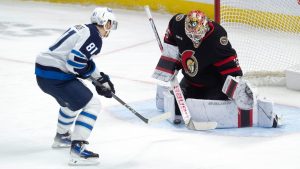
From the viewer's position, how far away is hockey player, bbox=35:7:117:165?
3.92 metres

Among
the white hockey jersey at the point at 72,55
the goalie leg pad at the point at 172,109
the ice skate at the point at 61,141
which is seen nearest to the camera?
the white hockey jersey at the point at 72,55

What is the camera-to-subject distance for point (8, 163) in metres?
3.97

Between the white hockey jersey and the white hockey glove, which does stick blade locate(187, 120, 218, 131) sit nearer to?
the white hockey glove

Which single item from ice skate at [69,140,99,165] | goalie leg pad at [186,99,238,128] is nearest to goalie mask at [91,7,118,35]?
ice skate at [69,140,99,165]

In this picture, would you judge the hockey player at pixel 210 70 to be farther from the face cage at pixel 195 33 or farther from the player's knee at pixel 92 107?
the player's knee at pixel 92 107

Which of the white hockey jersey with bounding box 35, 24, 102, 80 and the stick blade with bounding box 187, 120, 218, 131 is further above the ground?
the white hockey jersey with bounding box 35, 24, 102, 80

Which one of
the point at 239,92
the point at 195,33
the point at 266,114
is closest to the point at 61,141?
the point at 195,33

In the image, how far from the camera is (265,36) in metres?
6.12

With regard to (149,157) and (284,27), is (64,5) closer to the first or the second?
(284,27)

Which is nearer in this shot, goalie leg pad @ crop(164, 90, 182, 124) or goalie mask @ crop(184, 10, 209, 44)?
goalie mask @ crop(184, 10, 209, 44)

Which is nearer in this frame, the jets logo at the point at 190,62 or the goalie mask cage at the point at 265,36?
the jets logo at the point at 190,62

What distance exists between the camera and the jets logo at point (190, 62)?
463 cm

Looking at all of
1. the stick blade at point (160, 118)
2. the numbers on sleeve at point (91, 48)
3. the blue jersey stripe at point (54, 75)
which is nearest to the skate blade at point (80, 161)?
the blue jersey stripe at point (54, 75)

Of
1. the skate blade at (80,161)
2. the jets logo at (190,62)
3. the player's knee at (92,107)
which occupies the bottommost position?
the skate blade at (80,161)
